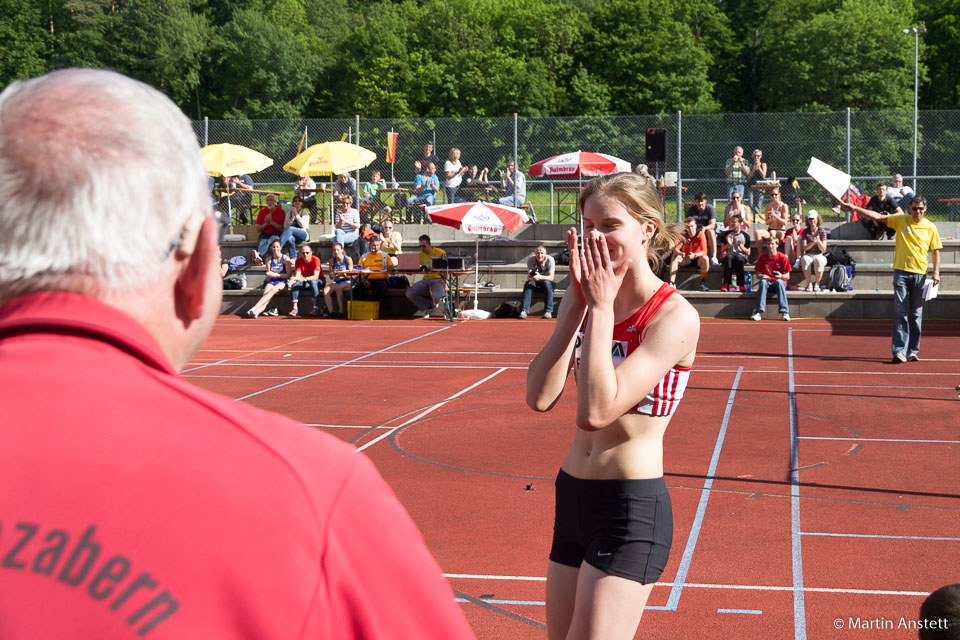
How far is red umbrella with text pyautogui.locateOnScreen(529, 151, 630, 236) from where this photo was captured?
81.8 ft

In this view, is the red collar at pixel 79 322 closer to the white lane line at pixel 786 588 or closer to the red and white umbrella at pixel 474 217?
the white lane line at pixel 786 588

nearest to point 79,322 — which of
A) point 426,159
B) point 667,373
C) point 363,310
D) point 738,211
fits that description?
point 667,373

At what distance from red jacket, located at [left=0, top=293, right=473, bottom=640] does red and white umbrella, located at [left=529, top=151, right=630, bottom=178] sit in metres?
24.2

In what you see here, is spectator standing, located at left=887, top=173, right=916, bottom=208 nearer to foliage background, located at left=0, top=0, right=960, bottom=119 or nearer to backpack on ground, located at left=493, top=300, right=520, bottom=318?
backpack on ground, located at left=493, top=300, right=520, bottom=318

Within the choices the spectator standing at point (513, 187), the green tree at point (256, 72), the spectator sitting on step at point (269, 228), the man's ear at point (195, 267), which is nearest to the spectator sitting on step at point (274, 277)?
the spectator sitting on step at point (269, 228)

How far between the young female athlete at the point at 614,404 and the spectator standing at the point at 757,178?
2124cm

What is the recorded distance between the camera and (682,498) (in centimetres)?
756

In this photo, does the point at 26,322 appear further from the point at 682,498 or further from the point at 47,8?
the point at 47,8

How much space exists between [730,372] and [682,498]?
21.8ft

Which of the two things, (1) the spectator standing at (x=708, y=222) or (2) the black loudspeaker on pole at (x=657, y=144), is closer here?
(1) the spectator standing at (x=708, y=222)

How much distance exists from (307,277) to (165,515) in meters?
21.6

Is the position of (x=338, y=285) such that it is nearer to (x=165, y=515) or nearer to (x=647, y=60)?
(x=165, y=515)

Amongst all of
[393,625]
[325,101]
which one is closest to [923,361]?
[393,625]

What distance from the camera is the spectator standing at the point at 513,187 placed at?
84.0 feet
